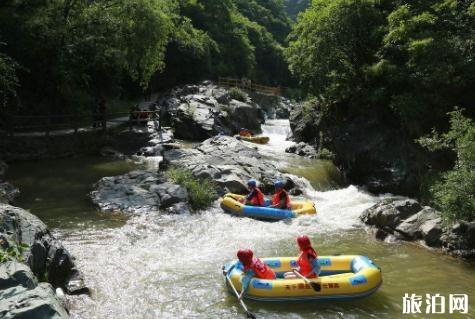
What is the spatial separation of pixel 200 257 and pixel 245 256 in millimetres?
2085

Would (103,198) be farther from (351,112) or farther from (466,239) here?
(351,112)

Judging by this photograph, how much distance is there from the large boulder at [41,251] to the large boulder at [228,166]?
24.8 ft

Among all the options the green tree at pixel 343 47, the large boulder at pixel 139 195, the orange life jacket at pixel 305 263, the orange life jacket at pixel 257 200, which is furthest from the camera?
the green tree at pixel 343 47

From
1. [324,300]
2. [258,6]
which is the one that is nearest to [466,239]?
[324,300]

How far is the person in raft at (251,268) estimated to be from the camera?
8414mm

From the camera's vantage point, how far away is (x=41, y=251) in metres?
7.90

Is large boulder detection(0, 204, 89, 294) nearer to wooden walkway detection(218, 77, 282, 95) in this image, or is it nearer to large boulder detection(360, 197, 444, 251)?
large boulder detection(360, 197, 444, 251)

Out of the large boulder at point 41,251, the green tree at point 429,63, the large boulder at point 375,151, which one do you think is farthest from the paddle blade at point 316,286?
the green tree at point 429,63

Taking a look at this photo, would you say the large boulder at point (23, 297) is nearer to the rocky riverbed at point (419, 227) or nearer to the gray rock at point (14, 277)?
the gray rock at point (14, 277)

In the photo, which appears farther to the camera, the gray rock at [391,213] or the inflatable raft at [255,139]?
the inflatable raft at [255,139]

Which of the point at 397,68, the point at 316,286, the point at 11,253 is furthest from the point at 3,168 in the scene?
the point at 397,68

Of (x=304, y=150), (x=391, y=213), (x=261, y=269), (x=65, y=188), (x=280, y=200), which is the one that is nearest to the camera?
(x=261, y=269)

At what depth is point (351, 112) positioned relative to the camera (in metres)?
20.9

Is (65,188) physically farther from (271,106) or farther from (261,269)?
(271,106)
